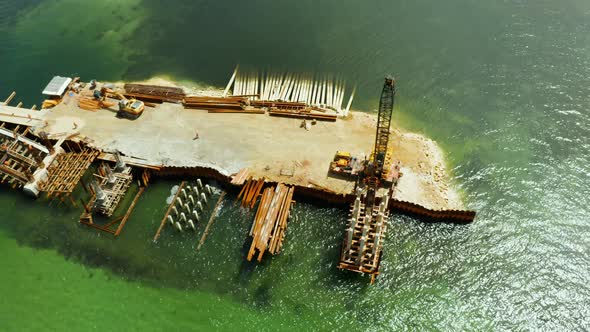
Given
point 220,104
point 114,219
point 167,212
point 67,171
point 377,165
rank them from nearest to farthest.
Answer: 1. point 377,165
2. point 167,212
3. point 114,219
4. point 67,171
5. point 220,104

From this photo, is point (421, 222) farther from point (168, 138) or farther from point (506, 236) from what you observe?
point (168, 138)

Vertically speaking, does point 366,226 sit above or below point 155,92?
below

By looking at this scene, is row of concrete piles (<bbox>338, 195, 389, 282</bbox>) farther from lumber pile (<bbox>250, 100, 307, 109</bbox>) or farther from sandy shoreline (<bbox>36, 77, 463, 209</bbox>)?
lumber pile (<bbox>250, 100, 307, 109</bbox>)

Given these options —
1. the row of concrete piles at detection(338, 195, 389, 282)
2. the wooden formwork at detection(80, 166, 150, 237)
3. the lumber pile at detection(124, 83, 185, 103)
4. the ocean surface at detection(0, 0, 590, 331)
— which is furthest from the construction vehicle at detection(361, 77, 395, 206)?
the lumber pile at detection(124, 83, 185, 103)

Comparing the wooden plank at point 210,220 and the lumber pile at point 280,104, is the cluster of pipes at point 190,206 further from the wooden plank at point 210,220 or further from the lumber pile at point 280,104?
the lumber pile at point 280,104

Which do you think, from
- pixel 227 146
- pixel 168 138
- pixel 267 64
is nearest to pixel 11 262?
pixel 168 138

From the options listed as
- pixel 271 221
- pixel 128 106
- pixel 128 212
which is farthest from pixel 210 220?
pixel 128 106

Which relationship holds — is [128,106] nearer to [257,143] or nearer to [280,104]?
[257,143]
